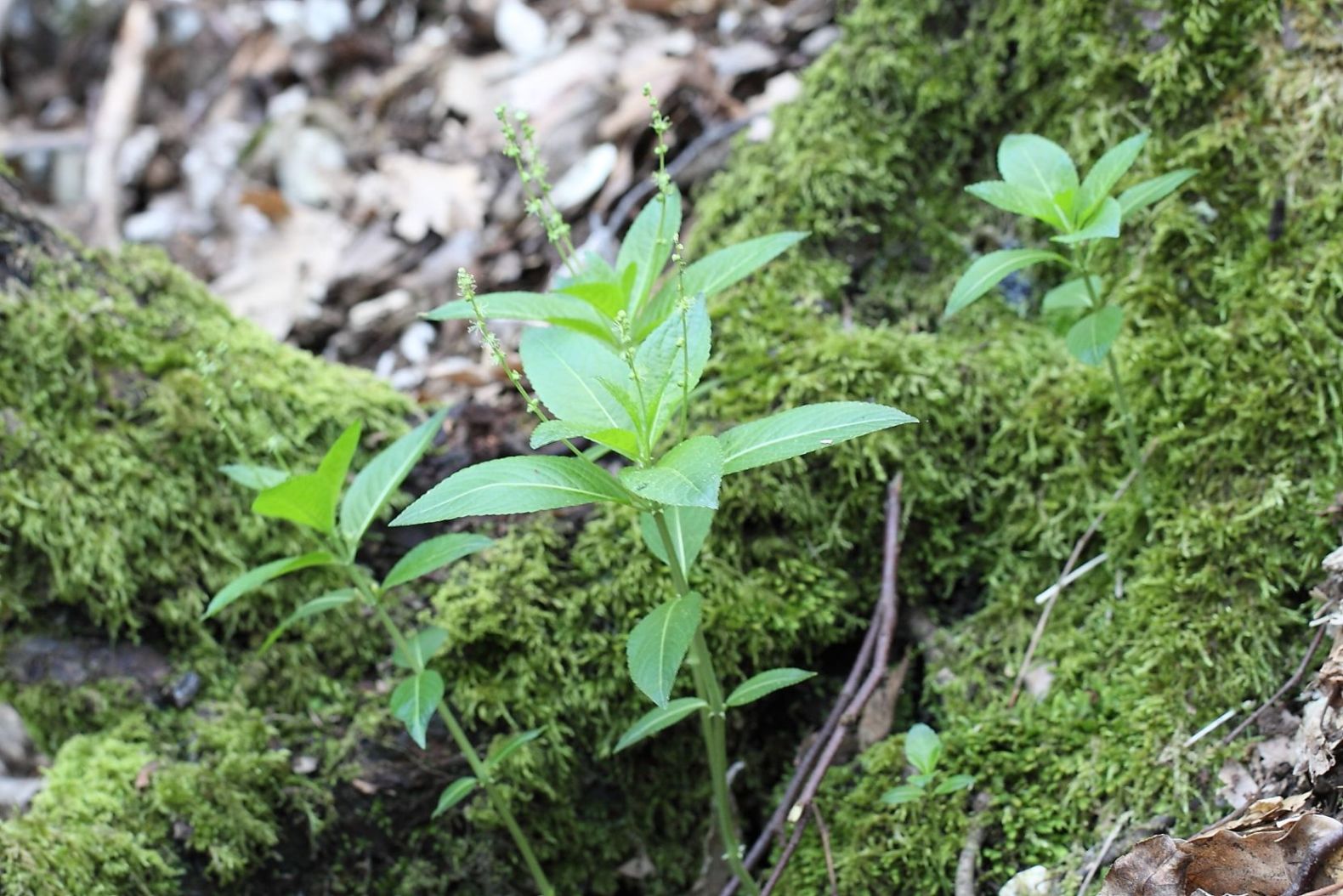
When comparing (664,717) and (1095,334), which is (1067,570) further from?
(664,717)

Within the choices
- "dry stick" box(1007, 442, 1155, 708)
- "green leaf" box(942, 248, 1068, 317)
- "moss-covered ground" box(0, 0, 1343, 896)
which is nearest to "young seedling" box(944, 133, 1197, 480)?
"green leaf" box(942, 248, 1068, 317)

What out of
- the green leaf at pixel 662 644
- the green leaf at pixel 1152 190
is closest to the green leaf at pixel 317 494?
the green leaf at pixel 662 644

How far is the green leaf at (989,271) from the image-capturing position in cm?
217

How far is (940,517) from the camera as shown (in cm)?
276

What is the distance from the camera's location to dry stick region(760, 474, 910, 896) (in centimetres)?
226

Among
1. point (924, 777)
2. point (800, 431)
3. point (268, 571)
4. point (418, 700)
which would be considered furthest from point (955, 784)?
point (268, 571)

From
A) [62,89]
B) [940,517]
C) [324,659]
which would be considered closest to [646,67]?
[940,517]

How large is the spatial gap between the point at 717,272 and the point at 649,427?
53cm

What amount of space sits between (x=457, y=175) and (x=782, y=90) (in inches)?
71.7

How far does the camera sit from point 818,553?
106 inches

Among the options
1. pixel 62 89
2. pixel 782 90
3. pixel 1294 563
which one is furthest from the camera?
pixel 62 89

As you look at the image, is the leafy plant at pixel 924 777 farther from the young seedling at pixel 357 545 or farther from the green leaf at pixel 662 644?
the young seedling at pixel 357 545

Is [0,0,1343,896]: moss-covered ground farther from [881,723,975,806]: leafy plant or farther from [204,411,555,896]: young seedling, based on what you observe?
[204,411,555,896]: young seedling

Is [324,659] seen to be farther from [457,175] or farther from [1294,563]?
[457,175]
